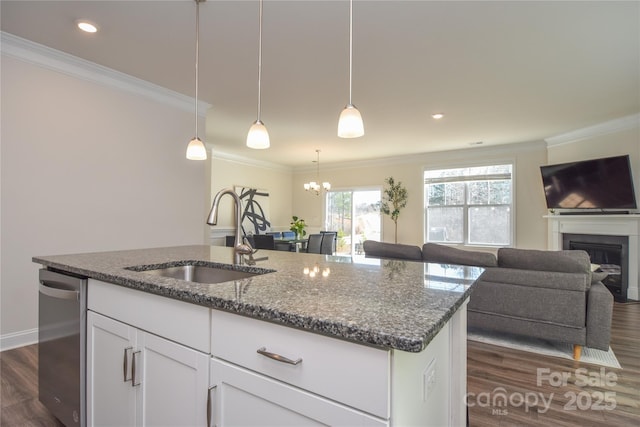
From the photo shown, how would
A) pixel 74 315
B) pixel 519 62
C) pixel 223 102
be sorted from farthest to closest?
pixel 223 102, pixel 519 62, pixel 74 315

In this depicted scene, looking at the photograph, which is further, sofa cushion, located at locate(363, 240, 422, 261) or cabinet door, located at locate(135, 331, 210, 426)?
sofa cushion, located at locate(363, 240, 422, 261)

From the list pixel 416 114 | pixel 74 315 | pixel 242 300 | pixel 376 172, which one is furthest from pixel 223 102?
pixel 376 172

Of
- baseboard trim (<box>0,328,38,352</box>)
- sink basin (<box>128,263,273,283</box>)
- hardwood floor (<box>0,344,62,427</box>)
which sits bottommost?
hardwood floor (<box>0,344,62,427</box>)

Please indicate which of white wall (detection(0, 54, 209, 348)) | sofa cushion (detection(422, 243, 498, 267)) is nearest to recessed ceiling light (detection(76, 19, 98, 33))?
white wall (detection(0, 54, 209, 348))

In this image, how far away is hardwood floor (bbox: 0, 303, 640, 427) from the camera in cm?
188

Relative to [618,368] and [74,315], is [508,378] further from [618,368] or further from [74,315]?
[74,315]

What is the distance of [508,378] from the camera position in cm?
234

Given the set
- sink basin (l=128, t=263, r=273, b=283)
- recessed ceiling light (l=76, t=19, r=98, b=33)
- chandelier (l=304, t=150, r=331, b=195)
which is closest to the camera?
sink basin (l=128, t=263, r=273, b=283)

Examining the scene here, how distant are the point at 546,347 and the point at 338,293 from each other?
287 cm

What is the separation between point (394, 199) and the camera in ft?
23.9

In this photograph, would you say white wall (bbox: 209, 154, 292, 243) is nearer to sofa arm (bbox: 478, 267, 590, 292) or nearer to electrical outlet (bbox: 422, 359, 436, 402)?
sofa arm (bbox: 478, 267, 590, 292)

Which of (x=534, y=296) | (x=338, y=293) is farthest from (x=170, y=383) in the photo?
(x=534, y=296)

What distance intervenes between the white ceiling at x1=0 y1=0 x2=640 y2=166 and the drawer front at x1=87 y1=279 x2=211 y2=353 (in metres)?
1.95

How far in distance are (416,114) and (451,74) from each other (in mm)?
1198
